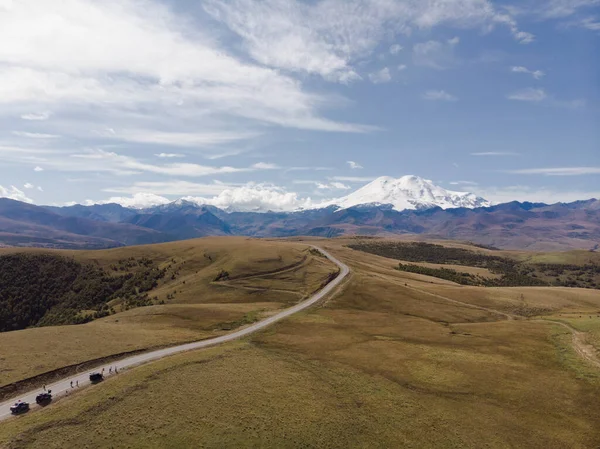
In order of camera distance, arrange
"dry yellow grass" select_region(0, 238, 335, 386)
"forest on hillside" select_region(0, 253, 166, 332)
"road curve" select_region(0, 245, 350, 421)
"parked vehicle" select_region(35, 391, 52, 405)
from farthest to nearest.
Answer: "forest on hillside" select_region(0, 253, 166, 332) → "dry yellow grass" select_region(0, 238, 335, 386) → "road curve" select_region(0, 245, 350, 421) → "parked vehicle" select_region(35, 391, 52, 405)

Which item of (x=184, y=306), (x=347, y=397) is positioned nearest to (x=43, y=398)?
(x=347, y=397)

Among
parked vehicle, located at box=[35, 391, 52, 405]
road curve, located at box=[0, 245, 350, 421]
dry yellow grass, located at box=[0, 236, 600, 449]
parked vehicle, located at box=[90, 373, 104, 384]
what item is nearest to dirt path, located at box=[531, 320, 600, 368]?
dry yellow grass, located at box=[0, 236, 600, 449]

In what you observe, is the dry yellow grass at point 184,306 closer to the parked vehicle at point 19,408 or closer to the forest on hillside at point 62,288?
the parked vehicle at point 19,408

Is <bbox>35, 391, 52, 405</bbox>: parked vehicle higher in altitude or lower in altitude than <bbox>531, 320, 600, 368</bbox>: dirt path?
higher

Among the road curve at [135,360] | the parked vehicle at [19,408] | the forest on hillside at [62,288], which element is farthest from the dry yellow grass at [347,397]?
the forest on hillside at [62,288]

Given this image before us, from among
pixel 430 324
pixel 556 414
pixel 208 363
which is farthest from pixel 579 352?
pixel 208 363

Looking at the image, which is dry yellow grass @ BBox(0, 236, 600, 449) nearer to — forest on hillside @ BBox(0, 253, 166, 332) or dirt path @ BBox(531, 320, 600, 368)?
dirt path @ BBox(531, 320, 600, 368)
